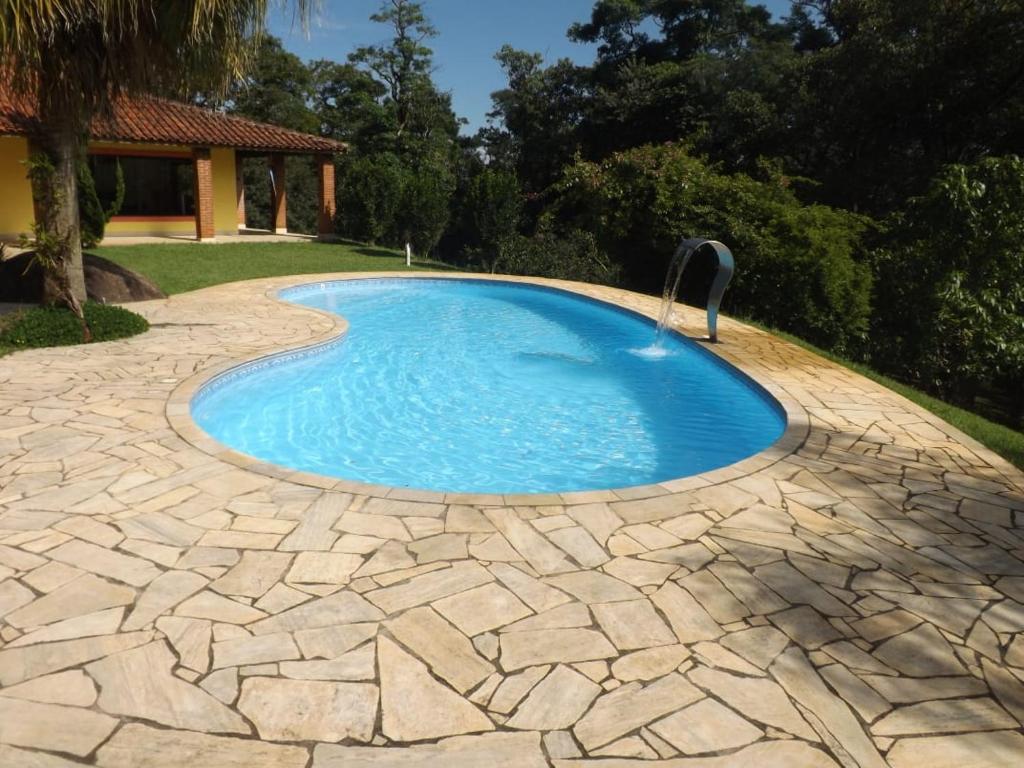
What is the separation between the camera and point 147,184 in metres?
24.3

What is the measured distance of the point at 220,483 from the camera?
537cm

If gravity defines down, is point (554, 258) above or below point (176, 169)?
below

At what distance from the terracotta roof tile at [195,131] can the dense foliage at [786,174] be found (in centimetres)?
241

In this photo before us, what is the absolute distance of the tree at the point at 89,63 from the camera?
26.0ft

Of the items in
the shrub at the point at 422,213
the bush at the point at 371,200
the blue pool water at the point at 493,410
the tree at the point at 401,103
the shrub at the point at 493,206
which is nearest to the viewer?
the blue pool water at the point at 493,410

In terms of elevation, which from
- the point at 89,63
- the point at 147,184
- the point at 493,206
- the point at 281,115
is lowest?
the point at 147,184

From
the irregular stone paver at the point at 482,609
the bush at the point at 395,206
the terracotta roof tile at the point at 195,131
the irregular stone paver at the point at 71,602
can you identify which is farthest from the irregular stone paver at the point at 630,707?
the bush at the point at 395,206

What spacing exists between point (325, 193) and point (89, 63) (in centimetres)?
1799

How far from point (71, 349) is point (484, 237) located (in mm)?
13843

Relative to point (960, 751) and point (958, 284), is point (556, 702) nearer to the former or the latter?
point (960, 751)

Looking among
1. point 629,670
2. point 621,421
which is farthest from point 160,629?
point 621,421

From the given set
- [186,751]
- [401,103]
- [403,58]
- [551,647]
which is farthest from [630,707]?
[403,58]

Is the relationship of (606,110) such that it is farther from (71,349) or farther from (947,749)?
(947,749)

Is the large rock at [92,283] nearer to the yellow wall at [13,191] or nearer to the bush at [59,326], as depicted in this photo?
the bush at [59,326]
